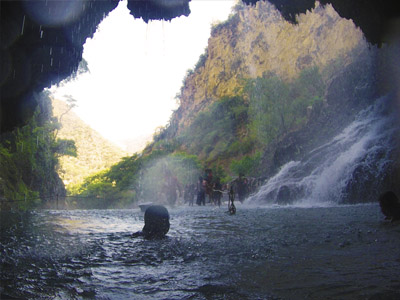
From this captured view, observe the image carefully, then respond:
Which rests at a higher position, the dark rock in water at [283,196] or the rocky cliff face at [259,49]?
the rocky cliff face at [259,49]

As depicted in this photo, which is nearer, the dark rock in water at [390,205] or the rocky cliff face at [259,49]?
the dark rock in water at [390,205]

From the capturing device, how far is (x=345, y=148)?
65.2 ft

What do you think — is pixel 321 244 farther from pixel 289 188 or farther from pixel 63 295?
pixel 289 188

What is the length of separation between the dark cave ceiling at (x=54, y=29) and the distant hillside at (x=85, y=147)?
7601cm

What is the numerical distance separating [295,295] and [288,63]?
58.9 meters

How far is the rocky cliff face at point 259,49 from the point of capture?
49.6 meters

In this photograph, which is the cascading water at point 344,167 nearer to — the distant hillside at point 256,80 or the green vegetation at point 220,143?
the green vegetation at point 220,143

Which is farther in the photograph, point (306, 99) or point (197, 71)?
point (197, 71)

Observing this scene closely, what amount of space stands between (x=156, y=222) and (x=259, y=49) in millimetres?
63356

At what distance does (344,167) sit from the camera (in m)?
17.3

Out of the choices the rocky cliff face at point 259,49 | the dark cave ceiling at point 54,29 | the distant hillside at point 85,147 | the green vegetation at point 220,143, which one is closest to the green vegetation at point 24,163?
the green vegetation at point 220,143

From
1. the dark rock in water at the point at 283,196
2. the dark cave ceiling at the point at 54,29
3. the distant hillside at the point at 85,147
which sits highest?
the distant hillside at the point at 85,147

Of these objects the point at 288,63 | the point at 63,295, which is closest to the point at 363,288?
the point at 63,295

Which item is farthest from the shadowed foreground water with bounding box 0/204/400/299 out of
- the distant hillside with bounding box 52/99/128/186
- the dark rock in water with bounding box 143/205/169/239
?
the distant hillside with bounding box 52/99/128/186
